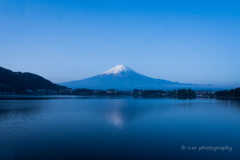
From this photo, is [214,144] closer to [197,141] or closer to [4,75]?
[197,141]

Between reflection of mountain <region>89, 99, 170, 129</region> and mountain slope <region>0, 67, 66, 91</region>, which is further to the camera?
mountain slope <region>0, 67, 66, 91</region>

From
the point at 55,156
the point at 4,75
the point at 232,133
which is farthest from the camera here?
the point at 4,75

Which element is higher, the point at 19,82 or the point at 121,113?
the point at 19,82

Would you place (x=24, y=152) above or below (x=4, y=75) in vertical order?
below

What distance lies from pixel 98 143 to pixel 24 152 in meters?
3.00

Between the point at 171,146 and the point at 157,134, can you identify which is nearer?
the point at 171,146

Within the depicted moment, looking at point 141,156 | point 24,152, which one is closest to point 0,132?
point 24,152

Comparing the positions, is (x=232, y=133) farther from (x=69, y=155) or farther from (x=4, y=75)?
(x=4, y=75)

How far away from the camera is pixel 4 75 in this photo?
2911 inches

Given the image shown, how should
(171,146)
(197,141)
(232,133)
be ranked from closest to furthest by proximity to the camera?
1. (171,146)
2. (197,141)
3. (232,133)

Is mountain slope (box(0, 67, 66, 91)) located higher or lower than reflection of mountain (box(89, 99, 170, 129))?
higher

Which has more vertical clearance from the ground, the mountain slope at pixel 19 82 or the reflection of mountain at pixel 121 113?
the mountain slope at pixel 19 82

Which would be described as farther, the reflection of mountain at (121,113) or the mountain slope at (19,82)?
the mountain slope at (19,82)

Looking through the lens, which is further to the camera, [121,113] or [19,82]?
[19,82]
